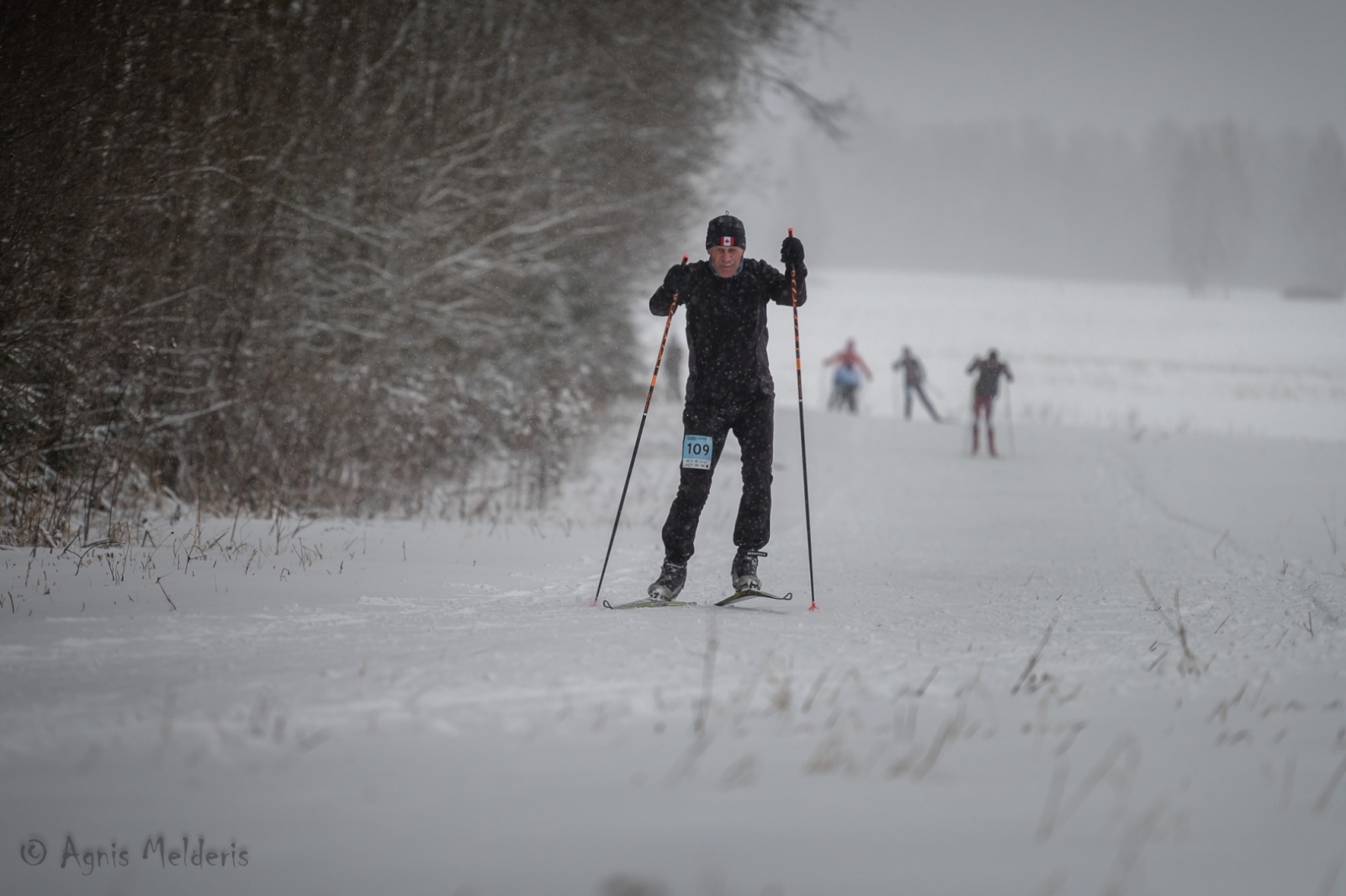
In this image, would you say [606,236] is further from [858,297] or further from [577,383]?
[858,297]

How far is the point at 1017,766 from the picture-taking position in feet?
8.21

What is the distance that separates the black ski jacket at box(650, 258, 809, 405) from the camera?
510 cm

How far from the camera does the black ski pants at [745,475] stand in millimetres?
5109

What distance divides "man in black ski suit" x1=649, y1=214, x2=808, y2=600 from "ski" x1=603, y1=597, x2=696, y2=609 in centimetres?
9

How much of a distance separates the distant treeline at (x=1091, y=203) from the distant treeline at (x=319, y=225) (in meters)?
70.2

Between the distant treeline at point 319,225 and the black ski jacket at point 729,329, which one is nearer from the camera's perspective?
the black ski jacket at point 729,329

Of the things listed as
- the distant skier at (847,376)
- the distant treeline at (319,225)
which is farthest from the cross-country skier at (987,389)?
the distant treeline at (319,225)

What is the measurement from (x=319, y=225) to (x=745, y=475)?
6831 mm

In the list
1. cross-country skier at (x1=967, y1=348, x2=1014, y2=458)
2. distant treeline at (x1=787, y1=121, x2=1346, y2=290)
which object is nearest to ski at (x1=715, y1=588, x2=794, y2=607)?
cross-country skier at (x1=967, y1=348, x2=1014, y2=458)

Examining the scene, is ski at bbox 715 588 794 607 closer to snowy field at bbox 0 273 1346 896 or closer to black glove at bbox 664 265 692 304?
snowy field at bbox 0 273 1346 896

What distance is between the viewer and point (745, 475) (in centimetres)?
536

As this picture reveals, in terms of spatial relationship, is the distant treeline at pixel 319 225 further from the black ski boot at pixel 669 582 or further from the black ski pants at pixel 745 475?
the black ski pants at pixel 745 475

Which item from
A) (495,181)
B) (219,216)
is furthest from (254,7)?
(495,181)

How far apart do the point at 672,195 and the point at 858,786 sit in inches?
567
